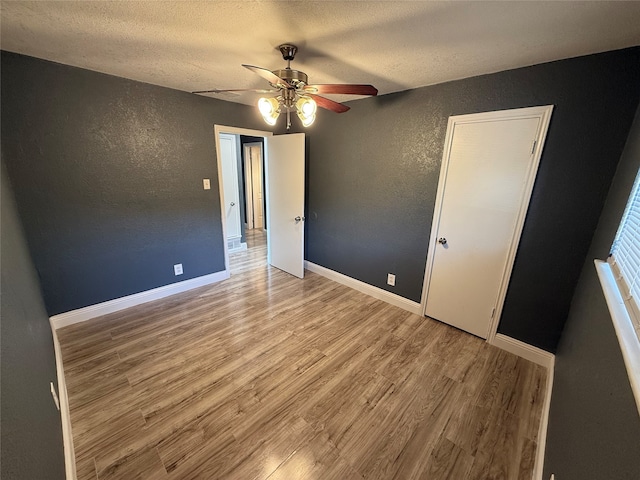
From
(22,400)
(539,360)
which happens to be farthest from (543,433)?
(22,400)

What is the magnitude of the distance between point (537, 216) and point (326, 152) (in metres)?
2.30

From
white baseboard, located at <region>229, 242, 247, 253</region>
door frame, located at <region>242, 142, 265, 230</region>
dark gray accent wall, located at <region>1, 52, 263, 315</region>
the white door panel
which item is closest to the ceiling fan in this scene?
the white door panel

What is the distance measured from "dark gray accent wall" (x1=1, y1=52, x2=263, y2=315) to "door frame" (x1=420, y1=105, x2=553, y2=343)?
2.49 metres

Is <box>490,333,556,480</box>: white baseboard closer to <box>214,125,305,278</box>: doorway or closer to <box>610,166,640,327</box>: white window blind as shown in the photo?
<box>610,166,640,327</box>: white window blind

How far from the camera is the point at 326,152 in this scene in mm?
3312

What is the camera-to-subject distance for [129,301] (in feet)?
9.16

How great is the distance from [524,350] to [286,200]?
3049 mm

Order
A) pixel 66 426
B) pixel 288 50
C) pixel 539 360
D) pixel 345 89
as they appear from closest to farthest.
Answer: pixel 66 426 → pixel 345 89 → pixel 288 50 → pixel 539 360

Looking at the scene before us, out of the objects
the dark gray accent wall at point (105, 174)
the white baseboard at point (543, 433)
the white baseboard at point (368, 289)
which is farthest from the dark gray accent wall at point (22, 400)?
the white baseboard at point (368, 289)

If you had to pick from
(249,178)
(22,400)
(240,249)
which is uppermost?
(249,178)

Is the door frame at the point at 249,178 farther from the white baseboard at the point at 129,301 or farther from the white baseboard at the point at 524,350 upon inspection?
the white baseboard at the point at 524,350

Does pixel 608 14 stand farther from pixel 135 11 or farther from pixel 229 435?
pixel 229 435

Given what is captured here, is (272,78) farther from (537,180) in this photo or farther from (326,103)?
(537,180)

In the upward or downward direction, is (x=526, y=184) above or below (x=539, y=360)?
above
